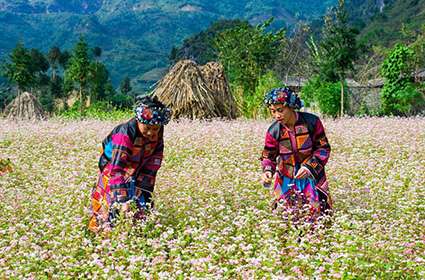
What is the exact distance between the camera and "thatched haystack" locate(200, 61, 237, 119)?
18.4m

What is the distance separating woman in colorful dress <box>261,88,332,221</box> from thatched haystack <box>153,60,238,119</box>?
36.3 feet

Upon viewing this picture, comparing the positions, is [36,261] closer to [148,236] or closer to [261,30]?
[148,236]

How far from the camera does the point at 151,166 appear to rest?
6047mm

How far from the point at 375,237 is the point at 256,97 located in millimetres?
16475

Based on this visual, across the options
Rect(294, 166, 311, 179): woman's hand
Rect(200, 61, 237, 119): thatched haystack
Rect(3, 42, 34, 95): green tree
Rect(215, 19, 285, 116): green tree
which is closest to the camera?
Rect(294, 166, 311, 179): woman's hand

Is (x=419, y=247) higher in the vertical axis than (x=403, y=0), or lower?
lower

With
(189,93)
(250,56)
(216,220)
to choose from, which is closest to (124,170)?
(216,220)

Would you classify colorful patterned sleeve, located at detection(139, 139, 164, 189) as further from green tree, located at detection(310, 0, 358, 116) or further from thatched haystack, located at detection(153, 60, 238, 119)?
green tree, located at detection(310, 0, 358, 116)

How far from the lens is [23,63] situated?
4159 centimetres

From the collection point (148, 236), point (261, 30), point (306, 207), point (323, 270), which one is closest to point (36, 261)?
point (148, 236)

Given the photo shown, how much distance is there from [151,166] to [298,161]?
Result: 136 cm

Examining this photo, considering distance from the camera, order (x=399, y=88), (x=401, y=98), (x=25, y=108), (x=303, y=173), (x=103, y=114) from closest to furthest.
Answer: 1. (x=303, y=173)
2. (x=25, y=108)
3. (x=103, y=114)
4. (x=401, y=98)
5. (x=399, y=88)

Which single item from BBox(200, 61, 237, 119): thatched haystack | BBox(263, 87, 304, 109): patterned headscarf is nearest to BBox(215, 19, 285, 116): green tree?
BBox(200, 61, 237, 119): thatched haystack

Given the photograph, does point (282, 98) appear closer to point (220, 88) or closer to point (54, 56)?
point (220, 88)
